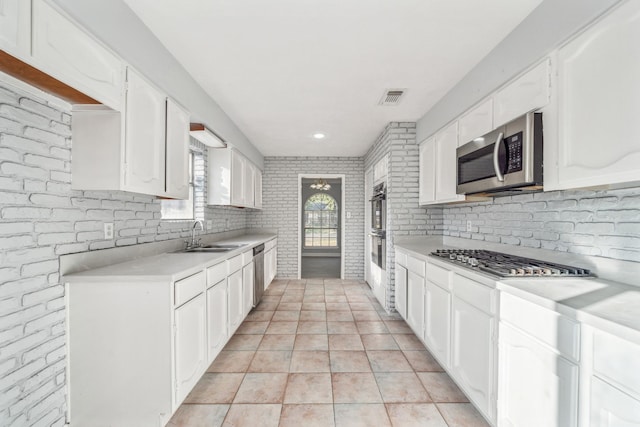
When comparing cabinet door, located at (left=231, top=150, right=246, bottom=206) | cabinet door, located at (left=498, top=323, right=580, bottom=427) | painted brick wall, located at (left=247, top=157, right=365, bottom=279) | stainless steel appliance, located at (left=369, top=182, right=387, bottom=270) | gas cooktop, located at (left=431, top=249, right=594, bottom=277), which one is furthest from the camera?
painted brick wall, located at (left=247, top=157, right=365, bottom=279)

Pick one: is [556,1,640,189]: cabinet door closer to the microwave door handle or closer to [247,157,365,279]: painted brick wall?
the microwave door handle

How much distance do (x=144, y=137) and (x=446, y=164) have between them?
2555mm

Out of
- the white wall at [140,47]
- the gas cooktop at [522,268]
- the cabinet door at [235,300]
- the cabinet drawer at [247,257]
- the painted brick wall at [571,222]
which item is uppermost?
the white wall at [140,47]

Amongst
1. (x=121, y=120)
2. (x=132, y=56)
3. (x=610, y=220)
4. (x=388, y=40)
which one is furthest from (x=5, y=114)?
(x=610, y=220)

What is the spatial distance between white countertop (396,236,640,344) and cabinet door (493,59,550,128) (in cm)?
94

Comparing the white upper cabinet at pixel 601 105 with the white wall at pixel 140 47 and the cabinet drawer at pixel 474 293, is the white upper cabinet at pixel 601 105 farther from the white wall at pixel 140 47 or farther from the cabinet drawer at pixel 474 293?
the white wall at pixel 140 47

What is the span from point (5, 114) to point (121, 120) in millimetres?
442

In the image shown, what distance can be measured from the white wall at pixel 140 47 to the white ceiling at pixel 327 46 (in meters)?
0.07

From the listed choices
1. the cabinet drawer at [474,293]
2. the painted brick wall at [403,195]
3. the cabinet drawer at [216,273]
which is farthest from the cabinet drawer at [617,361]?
the painted brick wall at [403,195]

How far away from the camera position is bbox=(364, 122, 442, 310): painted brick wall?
143 inches

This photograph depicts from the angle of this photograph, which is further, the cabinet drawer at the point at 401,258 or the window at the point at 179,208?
the cabinet drawer at the point at 401,258

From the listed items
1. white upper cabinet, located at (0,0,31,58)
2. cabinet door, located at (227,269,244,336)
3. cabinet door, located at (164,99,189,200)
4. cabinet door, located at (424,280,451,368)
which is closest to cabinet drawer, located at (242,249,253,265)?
cabinet door, located at (227,269,244,336)

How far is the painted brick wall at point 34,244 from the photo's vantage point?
1304 mm

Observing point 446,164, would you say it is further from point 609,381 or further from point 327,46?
point 609,381
